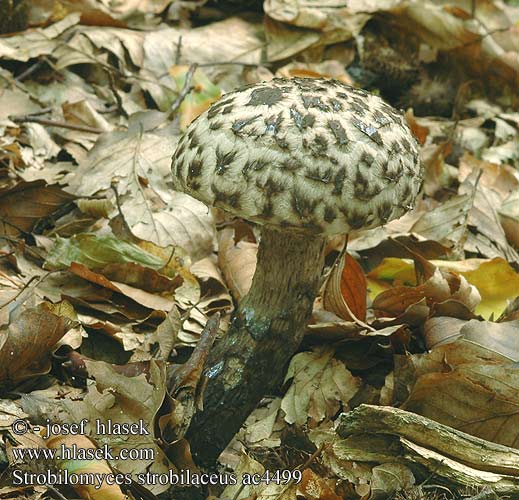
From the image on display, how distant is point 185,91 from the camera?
15.3 feet

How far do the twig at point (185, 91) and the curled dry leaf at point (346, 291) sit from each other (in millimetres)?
1594

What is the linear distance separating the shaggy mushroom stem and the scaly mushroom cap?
0.46 meters

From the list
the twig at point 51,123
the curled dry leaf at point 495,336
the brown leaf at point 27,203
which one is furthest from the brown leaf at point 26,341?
the twig at point 51,123

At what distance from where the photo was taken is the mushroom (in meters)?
2.31

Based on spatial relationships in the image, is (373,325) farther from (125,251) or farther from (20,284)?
(20,284)

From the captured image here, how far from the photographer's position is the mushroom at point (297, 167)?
2.31 metres

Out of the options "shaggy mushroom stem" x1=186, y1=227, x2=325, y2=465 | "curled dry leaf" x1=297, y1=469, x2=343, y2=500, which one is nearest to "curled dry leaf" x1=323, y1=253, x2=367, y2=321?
"shaggy mushroom stem" x1=186, y1=227, x2=325, y2=465

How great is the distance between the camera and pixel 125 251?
11.1 feet

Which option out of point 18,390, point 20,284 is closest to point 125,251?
point 20,284

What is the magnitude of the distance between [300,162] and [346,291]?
1.23 meters

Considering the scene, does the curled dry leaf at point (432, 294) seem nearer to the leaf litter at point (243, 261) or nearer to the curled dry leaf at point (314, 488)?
the leaf litter at point (243, 261)

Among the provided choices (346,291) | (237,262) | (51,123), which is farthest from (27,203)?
(346,291)

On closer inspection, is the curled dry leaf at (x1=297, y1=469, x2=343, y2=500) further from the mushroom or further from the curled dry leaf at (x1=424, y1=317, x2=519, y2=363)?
the curled dry leaf at (x1=424, y1=317, x2=519, y2=363)

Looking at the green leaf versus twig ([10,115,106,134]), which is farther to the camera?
twig ([10,115,106,134])
